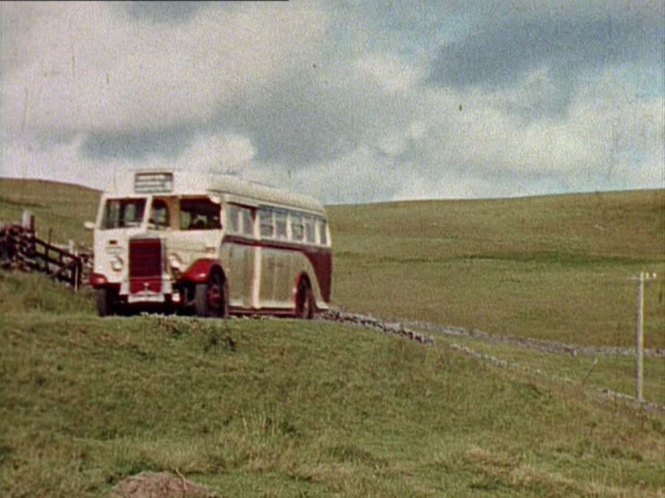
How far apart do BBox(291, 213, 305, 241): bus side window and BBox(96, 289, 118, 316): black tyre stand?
556cm

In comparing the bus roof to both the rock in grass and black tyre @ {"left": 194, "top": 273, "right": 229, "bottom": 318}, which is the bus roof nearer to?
black tyre @ {"left": 194, "top": 273, "right": 229, "bottom": 318}

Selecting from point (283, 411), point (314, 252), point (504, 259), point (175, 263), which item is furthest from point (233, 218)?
point (504, 259)

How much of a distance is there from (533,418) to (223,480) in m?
12.6

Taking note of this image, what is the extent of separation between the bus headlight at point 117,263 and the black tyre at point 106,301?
1.75ft

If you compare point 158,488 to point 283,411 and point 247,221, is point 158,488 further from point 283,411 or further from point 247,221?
point 247,221

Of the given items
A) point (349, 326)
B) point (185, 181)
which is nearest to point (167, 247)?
point (185, 181)

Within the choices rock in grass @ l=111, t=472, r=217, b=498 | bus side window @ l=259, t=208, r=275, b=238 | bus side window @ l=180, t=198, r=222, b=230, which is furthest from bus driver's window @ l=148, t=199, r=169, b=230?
rock in grass @ l=111, t=472, r=217, b=498

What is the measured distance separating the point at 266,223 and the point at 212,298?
3.28 m

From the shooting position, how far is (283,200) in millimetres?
28766

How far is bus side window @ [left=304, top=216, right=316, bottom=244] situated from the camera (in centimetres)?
3002

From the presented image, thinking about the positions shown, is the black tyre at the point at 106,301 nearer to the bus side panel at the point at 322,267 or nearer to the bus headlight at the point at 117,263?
the bus headlight at the point at 117,263

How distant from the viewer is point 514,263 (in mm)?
69188

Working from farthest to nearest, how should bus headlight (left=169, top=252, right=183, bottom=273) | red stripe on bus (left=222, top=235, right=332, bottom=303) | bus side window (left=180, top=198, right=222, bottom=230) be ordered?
1. red stripe on bus (left=222, top=235, right=332, bottom=303)
2. bus side window (left=180, top=198, right=222, bottom=230)
3. bus headlight (left=169, top=252, right=183, bottom=273)

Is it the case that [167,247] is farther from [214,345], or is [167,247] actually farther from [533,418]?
[533,418]
